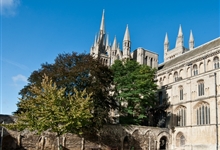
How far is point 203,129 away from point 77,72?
19.9 meters

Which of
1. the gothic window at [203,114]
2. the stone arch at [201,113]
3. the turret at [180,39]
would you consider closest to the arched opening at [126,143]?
the stone arch at [201,113]

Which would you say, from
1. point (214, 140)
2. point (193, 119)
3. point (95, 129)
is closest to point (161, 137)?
point (193, 119)

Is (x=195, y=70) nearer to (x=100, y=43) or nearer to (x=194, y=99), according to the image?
(x=194, y=99)

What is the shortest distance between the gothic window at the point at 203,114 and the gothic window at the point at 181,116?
2.61m

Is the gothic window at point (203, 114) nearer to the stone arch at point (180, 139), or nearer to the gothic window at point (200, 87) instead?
the gothic window at point (200, 87)

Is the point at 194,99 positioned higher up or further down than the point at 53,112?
higher up

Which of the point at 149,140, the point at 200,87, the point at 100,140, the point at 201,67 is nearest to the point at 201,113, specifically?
the point at 200,87

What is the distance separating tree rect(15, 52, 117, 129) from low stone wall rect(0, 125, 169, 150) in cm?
355

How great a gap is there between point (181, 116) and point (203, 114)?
4405 millimetres

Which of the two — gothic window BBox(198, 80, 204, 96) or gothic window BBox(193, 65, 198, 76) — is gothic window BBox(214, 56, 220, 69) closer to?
gothic window BBox(198, 80, 204, 96)

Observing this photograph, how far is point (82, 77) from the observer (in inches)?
1184

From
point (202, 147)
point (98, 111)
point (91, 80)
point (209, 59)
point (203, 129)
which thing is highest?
point (209, 59)

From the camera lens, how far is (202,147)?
35344mm

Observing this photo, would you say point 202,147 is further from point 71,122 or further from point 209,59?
point 71,122
